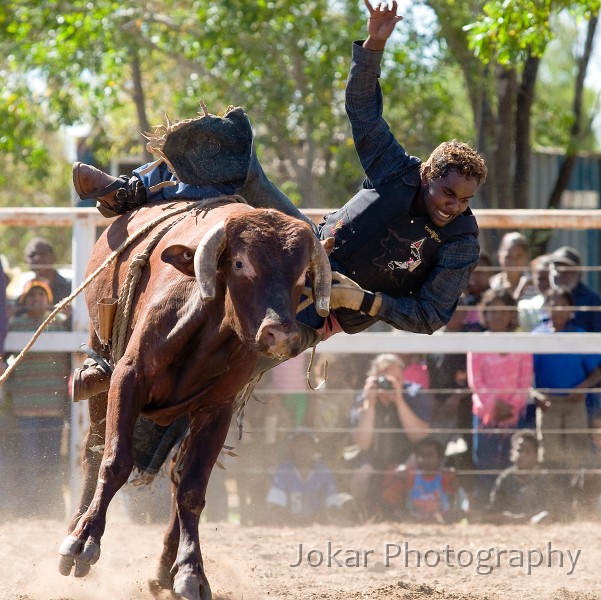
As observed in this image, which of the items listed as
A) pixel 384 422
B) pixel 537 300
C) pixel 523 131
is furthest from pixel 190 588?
pixel 523 131

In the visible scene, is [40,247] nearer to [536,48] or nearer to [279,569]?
[279,569]

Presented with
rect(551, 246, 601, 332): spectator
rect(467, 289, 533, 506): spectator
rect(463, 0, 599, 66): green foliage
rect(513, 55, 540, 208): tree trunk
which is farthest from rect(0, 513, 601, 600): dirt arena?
rect(513, 55, 540, 208): tree trunk

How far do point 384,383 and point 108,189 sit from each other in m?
2.40

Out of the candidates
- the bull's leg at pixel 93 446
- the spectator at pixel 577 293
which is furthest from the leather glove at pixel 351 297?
the spectator at pixel 577 293

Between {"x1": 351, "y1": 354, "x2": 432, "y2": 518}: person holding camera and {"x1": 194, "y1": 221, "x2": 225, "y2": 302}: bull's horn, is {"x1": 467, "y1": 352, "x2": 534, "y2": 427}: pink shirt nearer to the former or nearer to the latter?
{"x1": 351, "y1": 354, "x2": 432, "y2": 518}: person holding camera

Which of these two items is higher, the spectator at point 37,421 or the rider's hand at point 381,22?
the rider's hand at point 381,22

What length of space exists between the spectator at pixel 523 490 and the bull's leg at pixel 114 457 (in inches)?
123

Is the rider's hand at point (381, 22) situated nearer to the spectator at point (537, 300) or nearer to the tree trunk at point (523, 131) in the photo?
the spectator at point (537, 300)

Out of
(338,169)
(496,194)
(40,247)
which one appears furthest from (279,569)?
(338,169)

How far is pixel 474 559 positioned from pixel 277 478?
Answer: 141 cm

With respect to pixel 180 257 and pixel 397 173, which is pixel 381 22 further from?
pixel 180 257

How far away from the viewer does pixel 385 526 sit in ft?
20.8

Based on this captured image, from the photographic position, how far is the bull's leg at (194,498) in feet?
12.8

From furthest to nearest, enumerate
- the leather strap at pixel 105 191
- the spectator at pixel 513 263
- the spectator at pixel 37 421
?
the spectator at pixel 513 263
the spectator at pixel 37 421
the leather strap at pixel 105 191
